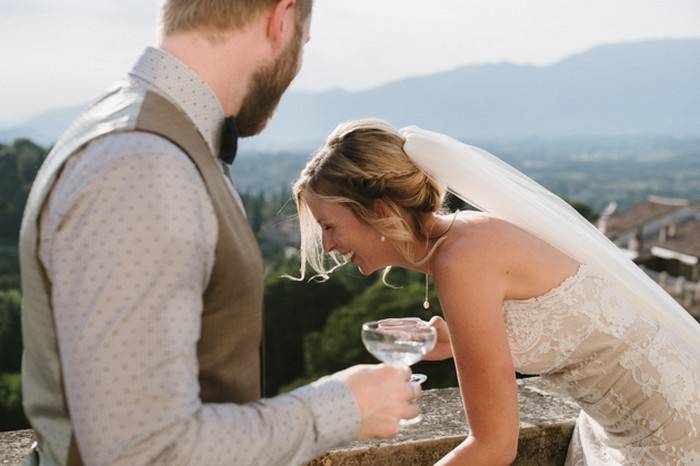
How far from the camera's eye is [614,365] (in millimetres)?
2674

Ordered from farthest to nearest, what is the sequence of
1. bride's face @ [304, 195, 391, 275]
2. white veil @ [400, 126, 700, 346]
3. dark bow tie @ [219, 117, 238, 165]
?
bride's face @ [304, 195, 391, 275]
white veil @ [400, 126, 700, 346]
dark bow tie @ [219, 117, 238, 165]

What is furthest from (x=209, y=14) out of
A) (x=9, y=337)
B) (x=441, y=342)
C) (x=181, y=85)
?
(x=9, y=337)

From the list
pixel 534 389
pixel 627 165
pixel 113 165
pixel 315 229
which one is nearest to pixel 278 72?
pixel 113 165

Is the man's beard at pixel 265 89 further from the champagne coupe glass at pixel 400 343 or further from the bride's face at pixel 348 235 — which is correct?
the bride's face at pixel 348 235

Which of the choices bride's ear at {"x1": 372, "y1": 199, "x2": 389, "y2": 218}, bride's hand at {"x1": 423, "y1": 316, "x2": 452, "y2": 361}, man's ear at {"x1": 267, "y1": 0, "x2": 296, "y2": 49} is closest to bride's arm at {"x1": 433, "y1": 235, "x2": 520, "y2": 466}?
bride's ear at {"x1": 372, "y1": 199, "x2": 389, "y2": 218}

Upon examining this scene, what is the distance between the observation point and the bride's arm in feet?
7.89

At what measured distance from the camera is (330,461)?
2701 millimetres

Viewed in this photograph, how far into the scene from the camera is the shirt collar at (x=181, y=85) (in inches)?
60.4

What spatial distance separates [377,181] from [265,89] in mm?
1112

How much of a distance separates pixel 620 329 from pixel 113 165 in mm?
1880

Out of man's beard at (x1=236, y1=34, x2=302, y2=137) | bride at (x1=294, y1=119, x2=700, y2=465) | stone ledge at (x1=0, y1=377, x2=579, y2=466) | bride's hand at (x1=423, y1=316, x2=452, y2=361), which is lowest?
stone ledge at (x1=0, y1=377, x2=579, y2=466)

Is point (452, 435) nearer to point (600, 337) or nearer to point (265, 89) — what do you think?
point (600, 337)

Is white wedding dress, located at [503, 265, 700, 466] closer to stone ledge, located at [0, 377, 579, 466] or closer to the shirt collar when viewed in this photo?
stone ledge, located at [0, 377, 579, 466]

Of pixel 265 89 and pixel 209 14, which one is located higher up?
pixel 209 14
